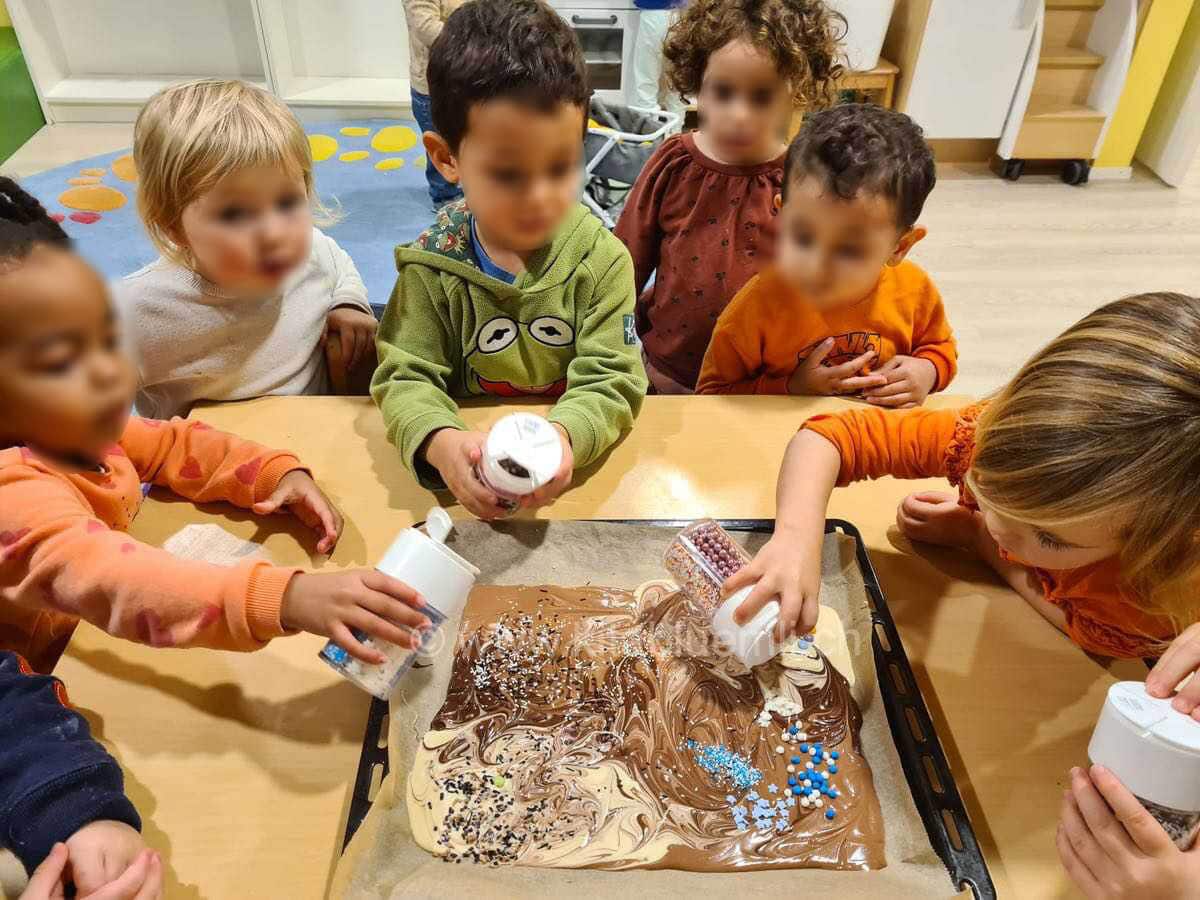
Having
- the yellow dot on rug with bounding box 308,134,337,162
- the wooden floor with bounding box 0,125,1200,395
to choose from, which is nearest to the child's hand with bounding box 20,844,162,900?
the wooden floor with bounding box 0,125,1200,395

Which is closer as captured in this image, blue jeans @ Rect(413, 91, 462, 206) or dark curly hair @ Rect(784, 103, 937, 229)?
dark curly hair @ Rect(784, 103, 937, 229)

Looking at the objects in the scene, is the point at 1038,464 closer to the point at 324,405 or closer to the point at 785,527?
the point at 785,527

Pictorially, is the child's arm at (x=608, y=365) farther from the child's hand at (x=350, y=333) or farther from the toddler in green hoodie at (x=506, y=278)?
the child's hand at (x=350, y=333)

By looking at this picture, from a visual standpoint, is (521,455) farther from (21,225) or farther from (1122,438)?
(21,225)

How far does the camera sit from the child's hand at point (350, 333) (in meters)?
1.17

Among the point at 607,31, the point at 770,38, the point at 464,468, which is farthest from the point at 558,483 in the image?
the point at 607,31

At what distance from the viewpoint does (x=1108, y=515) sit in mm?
657

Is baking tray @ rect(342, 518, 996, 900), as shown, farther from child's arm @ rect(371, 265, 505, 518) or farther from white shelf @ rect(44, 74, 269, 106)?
white shelf @ rect(44, 74, 269, 106)

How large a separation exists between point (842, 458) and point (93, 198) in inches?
31.0

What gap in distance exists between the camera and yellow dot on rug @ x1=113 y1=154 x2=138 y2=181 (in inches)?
15.0

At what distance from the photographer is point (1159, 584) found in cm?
70

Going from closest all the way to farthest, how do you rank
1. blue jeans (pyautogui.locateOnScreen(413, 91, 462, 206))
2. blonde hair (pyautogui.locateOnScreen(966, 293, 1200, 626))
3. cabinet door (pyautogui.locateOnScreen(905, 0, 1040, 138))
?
blonde hair (pyautogui.locateOnScreen(966, 293, 1200, 626)) < blue jeans (pyautogui.locateOnScreen(413, 91, 462, 206)) < cabinet door (pyautogui.locateOnScreen(905, 0, 1040, 138))

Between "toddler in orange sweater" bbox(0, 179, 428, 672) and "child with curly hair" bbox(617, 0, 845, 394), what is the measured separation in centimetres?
73

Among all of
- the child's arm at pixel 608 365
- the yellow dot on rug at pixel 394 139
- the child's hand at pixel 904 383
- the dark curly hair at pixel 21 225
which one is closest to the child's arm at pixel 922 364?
the child's hand at pixel 904 383
